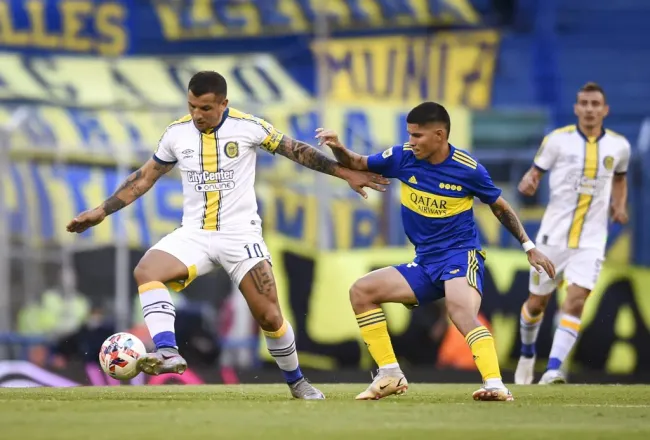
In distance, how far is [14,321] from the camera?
17.5 metres

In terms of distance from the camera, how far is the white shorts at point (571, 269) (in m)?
12.1

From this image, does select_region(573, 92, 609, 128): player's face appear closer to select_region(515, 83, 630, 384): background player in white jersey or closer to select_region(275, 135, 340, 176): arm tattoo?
select_region(515, 83, 630, 384): background player in white jersey

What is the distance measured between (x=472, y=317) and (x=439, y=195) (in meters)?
0.82

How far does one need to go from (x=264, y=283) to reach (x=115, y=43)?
1605 centimetres

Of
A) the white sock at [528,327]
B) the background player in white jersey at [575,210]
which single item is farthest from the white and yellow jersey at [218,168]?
the white sock at [528,327]

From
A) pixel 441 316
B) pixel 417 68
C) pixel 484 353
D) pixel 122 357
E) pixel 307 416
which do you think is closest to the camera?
pixel 307 416

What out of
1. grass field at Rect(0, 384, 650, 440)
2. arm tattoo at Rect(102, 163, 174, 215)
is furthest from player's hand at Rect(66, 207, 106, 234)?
grass field at Rect(0, 384, 650, 440)

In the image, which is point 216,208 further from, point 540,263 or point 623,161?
point 623,161

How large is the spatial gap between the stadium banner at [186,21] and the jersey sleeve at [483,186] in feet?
49.2

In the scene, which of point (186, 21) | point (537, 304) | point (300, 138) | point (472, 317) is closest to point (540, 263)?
point (472, 317)

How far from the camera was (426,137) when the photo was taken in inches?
359

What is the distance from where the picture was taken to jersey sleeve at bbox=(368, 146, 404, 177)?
9.41 m

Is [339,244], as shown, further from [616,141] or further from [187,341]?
[616,141]

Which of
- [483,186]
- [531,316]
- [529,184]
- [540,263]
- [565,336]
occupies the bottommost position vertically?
[565,336]
